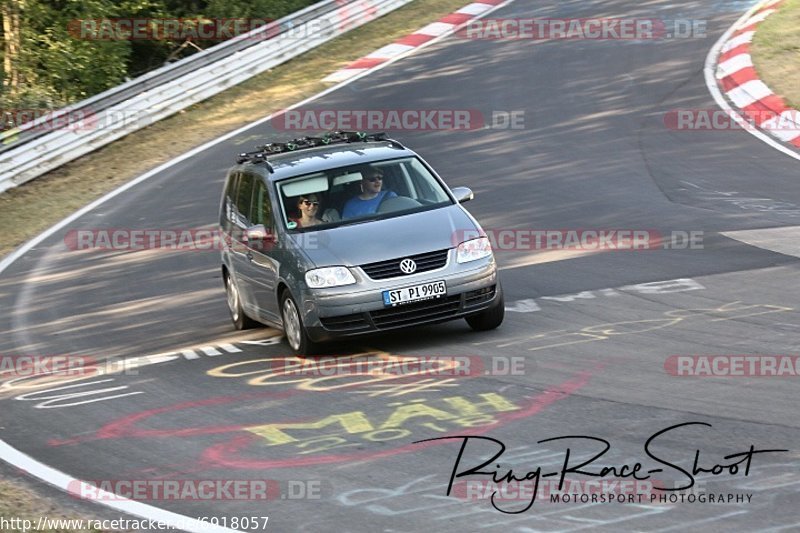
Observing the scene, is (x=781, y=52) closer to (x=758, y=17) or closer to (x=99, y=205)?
(x=758, y=17)

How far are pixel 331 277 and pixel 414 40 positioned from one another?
724 inches

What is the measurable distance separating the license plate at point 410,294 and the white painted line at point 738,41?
15.3 metres

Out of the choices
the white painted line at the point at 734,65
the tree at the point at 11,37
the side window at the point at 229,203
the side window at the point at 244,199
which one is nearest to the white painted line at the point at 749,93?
the white painted line at the point at 734,65

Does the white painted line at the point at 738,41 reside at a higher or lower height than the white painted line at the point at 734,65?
higher

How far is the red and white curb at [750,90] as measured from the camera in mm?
19547

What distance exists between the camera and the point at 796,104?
20156 mm

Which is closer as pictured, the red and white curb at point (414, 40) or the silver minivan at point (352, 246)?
the silver minivan at point (352, 246)

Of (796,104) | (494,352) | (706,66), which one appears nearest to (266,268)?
(494,352)

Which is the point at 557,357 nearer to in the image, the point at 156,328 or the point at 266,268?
the point at 266,268

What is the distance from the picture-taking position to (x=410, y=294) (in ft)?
35.6

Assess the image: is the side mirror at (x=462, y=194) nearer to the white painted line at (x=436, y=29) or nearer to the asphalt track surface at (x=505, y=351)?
the asphalt track surface at (x=505, y=351)

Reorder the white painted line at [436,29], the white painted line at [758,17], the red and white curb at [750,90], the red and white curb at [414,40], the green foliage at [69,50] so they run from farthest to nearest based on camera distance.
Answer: the green foliage at [69,50], the white painted line at [436,29], the red and white curb at [414,40], the white painted line at [758,17], the red and white curb at [750,90]

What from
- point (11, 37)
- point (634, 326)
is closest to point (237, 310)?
point (634, 326)

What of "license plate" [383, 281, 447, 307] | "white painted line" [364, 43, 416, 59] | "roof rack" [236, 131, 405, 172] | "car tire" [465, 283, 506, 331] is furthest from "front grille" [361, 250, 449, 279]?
"white painted line" [364, 43, 416, 59]
